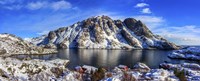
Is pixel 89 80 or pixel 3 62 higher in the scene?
pixel 3 62

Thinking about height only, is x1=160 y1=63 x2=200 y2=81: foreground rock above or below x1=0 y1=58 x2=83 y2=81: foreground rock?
below

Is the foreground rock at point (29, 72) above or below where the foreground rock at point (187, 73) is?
above

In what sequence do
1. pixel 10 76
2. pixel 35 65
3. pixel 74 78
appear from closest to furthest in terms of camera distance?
pixel 10 76 < pixel 74 78 < pixel 35 65

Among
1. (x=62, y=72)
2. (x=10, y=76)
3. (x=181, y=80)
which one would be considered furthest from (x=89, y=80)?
(x=181, y=80)

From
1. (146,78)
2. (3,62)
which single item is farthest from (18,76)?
(146,78)

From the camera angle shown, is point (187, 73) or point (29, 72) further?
point (187, 73)

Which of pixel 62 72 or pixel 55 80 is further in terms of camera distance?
pixel 62 72

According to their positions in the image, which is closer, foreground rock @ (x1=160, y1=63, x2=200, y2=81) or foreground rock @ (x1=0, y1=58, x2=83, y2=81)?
foreground rock @ (x1=0, y1=58, x2=83, y2=81)

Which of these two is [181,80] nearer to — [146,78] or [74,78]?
[146,78]

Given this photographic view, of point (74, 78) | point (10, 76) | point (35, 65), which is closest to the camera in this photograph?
point (10, 76)

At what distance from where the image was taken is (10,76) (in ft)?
210

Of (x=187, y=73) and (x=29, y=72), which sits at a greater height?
(x=29, y=72)

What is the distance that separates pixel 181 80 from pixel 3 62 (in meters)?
48.6

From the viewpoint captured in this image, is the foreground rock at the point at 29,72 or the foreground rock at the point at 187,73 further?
the foreground rock at the point at 187,73
